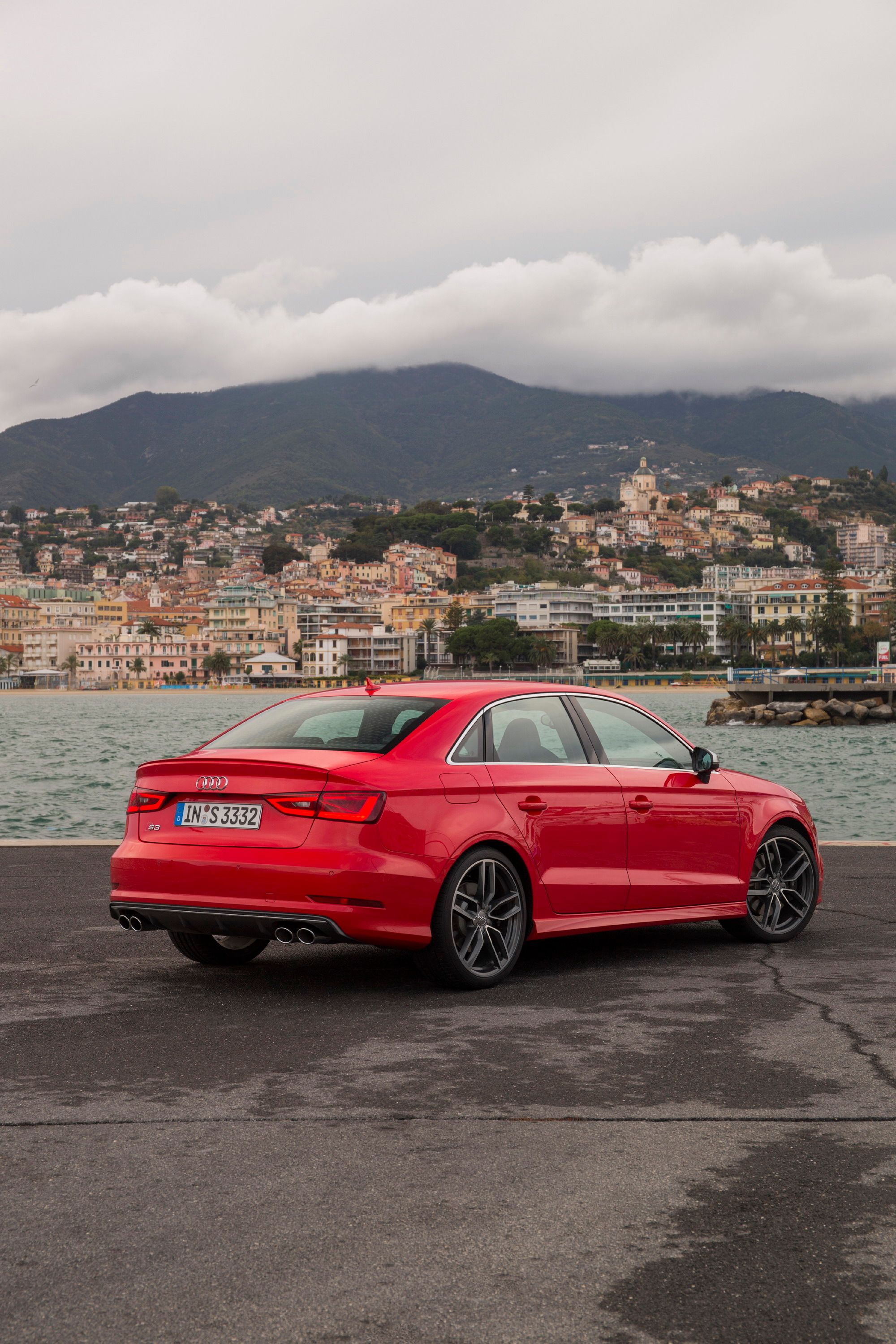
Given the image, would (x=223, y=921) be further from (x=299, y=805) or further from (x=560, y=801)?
(x=560, y=801)

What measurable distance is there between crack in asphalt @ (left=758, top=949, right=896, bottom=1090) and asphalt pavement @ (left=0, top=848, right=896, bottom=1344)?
21 millimetres

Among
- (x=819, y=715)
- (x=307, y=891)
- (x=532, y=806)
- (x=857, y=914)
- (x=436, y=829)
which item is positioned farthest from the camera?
(x=819, y=715)

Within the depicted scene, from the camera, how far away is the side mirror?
8.57m

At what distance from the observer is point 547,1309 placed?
350cm

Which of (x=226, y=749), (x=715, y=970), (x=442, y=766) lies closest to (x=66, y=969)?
(x=226, y=749)

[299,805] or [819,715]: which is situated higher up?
[299,805]

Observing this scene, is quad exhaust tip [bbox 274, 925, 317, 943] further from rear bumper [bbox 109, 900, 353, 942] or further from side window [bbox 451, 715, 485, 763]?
side window [bbox 451, 715, 485, 763]

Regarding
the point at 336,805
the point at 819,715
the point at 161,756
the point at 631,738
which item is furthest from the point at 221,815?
the point at 819,715

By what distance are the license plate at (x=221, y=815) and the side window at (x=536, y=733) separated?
1310 millimetres

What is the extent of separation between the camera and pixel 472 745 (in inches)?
300

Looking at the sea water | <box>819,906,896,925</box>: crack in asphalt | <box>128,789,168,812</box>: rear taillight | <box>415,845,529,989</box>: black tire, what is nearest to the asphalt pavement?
<box>415,845,529,989</box>: black tire

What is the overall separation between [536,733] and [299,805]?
4.91 ft

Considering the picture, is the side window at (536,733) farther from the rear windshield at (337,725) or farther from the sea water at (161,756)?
the sea water at (161,756)

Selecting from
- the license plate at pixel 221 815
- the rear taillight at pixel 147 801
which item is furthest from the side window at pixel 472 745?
the rear taillight at pixel 147 801
